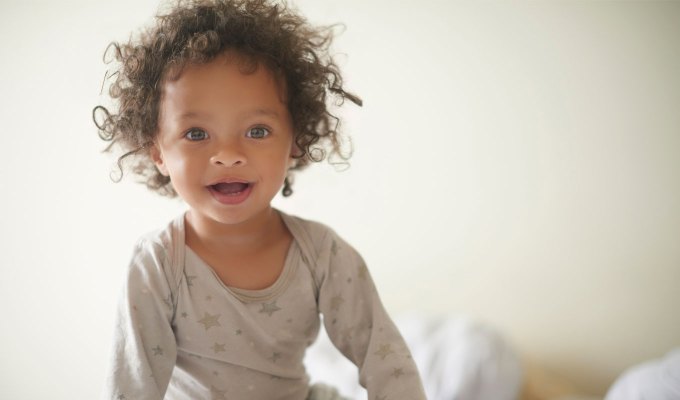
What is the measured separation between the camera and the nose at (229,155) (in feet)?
2.69

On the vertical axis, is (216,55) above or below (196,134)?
above

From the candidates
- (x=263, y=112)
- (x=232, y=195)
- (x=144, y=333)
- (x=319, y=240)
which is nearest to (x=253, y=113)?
(x=263, y=112)

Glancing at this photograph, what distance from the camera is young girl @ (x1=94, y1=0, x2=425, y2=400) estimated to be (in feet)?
2.77

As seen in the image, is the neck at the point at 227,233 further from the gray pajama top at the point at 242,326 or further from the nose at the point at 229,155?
the nose at the point at 229,155

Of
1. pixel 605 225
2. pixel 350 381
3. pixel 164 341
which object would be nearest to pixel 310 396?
pixel 350 381

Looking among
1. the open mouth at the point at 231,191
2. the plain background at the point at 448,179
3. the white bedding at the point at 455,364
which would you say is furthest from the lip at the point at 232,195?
the plain background at the point at 448,179

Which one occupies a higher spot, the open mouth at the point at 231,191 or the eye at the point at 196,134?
the eye at the point at 196,134

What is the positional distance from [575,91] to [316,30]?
676 millimetres

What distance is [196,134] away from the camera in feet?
2.79

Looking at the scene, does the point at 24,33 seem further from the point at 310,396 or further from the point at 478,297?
the point at 478,297

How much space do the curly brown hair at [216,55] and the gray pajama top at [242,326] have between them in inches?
6.3

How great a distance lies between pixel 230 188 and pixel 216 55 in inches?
7.4

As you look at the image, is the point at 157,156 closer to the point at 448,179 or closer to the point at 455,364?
the point at 455,364

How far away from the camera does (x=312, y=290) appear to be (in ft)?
3.12
